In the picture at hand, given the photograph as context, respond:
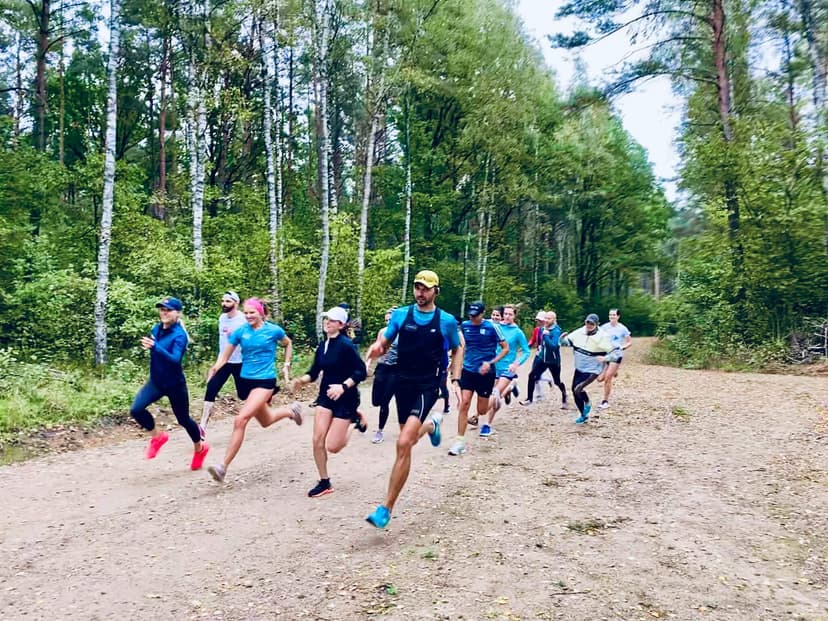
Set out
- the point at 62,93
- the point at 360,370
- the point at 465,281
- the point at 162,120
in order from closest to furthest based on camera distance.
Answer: the point at 360,370
the point at 62,93
the point at 162,120
the point at 465,281

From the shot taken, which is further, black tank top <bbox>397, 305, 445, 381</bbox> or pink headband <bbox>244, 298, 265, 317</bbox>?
pink headband <bbox>244, 298, 265, 317</bbox>

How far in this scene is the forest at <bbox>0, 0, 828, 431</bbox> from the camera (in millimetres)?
15391

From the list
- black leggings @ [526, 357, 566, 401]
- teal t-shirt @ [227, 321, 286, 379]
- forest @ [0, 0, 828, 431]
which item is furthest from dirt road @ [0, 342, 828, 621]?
forest @ [0, 0, 828, 431]

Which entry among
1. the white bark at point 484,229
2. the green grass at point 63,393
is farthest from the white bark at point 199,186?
the white bark at point 484,229

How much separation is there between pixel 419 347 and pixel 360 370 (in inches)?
40.8

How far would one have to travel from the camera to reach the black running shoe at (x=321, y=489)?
21.2 ft

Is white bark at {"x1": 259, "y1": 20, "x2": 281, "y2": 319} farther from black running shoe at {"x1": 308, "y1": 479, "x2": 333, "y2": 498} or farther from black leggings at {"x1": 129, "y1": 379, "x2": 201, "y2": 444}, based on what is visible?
black running shoe at {"x1": 308, "y1": 479, "x2": 333, "y2": 498}

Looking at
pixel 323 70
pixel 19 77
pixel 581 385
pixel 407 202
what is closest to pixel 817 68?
pixel 407 202

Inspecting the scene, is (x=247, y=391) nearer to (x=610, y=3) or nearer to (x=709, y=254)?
(x=709, y=254)

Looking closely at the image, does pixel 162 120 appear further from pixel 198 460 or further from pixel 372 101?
pixel 198 460

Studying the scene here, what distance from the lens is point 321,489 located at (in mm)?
6508

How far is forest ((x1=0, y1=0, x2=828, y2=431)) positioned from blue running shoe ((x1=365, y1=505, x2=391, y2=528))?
6.59m

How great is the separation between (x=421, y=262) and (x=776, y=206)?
1648 cm

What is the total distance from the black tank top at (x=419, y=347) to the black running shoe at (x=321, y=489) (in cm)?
168
